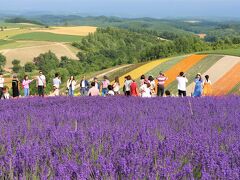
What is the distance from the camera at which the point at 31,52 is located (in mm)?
94875

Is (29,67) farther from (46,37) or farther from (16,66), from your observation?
(46,37)

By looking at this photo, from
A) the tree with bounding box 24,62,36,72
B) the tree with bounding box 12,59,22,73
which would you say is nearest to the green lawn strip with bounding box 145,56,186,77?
the tree with bounding box 24,62,36,72

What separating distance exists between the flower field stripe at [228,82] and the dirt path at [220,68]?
420 mm

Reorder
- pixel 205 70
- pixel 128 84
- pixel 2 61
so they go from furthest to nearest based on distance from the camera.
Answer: pixel 2 61, pixel 205 70, pixel 128 84

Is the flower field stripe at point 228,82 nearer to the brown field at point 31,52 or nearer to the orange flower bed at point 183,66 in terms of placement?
the orange flower bed at point 183,66

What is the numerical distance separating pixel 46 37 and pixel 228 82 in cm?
→ 9459

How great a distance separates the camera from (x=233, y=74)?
27.9 m

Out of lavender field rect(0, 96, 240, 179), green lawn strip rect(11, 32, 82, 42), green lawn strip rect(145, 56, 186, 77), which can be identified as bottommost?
green lawn strip rect(11, 32, 82, 42)

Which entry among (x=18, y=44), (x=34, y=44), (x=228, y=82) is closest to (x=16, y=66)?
(x=34, y=44)

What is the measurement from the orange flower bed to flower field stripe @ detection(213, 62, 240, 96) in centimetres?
404

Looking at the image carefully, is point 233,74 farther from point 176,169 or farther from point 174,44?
point 174,44

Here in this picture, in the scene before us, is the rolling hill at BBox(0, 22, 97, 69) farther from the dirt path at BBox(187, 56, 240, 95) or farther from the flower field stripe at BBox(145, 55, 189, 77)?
the dirt path at BBox(187, 56, 240, 95)

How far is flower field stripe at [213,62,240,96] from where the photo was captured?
25.0 m

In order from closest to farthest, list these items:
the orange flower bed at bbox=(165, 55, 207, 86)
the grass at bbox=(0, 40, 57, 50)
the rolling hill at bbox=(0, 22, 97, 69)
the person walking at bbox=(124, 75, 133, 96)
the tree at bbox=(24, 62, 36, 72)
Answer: the person walking at bbox=(124, 75, 133, 96), the orange flower bed at bbox=(165, 55, 207, 86), the tree at bbox=(24, 62, 36, 72), the rolling hill at bbox=(0, 22, 97, 69), the grass at bbox=(0, 40, 57, 50)
